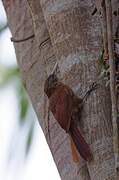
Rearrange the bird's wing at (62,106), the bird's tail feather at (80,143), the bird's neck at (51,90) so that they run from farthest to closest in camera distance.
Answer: the bird's neck at (51,90) < the bird's wing at (62,106) < the bird's tail feather at (80,143)

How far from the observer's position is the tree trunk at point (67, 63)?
1.87 m

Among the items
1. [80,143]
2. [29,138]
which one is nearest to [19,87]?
[29,138]

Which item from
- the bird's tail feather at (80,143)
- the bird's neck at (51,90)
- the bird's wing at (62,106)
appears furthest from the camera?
the bird's neck at (51,90)

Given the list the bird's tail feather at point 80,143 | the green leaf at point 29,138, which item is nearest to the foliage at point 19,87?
the green leaf at point 29,138

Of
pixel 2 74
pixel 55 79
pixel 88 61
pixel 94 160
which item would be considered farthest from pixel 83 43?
pixel 2 74

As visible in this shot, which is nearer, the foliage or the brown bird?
the brown bird

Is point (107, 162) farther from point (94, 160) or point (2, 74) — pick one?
point (2, 74)

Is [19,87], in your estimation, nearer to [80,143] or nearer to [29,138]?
[29,138]

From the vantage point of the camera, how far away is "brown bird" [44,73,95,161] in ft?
6.29

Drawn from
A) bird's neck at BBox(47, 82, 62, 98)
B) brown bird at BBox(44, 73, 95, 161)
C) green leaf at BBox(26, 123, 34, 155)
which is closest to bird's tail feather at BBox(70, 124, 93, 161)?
brown bird at BBox(44, 73, 95, 161)

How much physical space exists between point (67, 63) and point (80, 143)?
0.90 feet

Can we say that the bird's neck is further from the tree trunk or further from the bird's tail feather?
the bird's tail feather

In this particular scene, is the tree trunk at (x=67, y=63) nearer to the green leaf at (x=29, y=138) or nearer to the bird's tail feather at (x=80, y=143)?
the bird's tail feather at (x=80, y=143)

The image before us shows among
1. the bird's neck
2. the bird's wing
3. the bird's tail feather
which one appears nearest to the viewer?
the bird's tail feather
